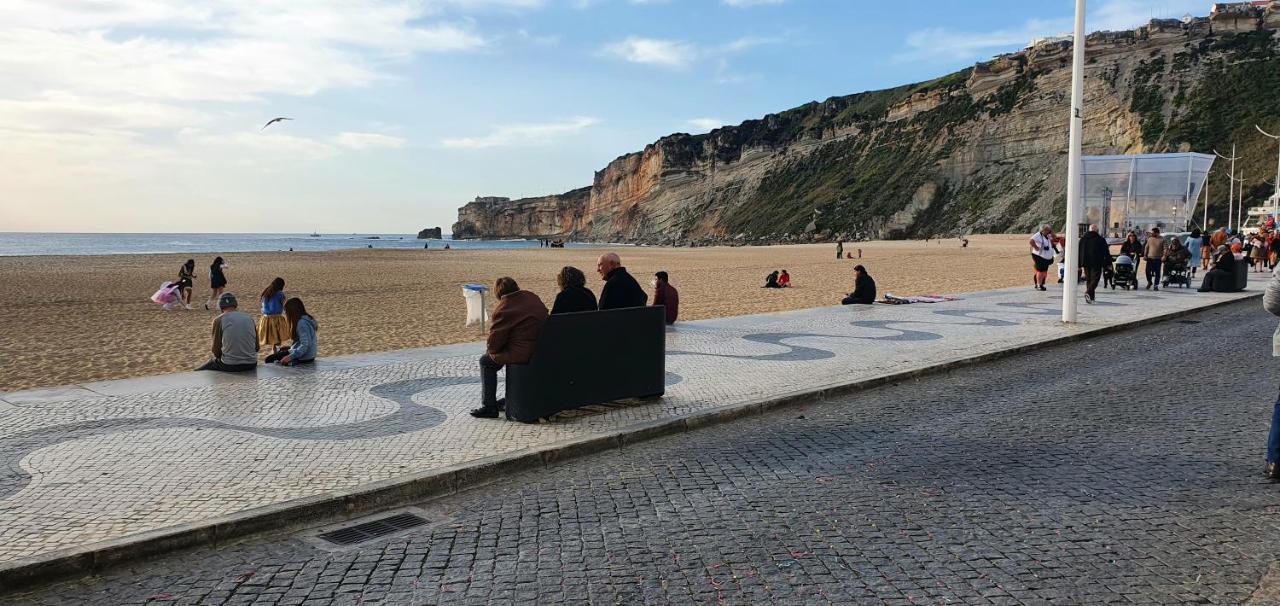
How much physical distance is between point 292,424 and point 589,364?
8.33ft

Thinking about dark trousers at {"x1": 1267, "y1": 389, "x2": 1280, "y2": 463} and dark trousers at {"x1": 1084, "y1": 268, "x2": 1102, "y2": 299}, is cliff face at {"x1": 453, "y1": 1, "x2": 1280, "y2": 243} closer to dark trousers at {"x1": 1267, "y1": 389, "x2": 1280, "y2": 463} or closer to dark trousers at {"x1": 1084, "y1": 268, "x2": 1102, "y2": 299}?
dark trousers at {"x1": 1084, "y1": 268, "x2": 1102, "y2": 299}

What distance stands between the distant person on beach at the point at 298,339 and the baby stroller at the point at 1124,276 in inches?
794

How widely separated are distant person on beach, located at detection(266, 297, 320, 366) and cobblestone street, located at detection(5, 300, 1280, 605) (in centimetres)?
558

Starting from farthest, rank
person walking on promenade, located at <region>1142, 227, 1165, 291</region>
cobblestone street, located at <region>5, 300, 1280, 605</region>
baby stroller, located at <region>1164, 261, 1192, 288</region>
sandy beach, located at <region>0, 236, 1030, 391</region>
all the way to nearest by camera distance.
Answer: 1. baby stroller, located at <region>1164, 261, 1192, 288</region>
2. person walking on promenade, located at <region>1142, 227, 1165, 291</region>
3. sandy beach, located at <region>0, 236, 1030, 391</region>
4. cobblestone street, located at <region>5, 300, 1280, 605</region>

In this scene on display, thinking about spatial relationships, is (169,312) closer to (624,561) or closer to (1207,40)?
(624,561)

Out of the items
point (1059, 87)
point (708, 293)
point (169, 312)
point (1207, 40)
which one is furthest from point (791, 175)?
point (169, 312)

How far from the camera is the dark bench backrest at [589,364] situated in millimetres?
6969

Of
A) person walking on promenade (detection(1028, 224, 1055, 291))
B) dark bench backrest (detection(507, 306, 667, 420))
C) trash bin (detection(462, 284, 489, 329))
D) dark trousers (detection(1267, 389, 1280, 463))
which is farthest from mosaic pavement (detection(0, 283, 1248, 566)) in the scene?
person walking on promenade (detection(1028, 224, 1055, 291))

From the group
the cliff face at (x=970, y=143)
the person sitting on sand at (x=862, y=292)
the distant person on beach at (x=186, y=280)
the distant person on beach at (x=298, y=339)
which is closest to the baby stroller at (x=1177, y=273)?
the person sitting on sand at (x=862, y=292)

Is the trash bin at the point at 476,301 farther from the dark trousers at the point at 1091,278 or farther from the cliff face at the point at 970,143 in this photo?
the cliff face at the point at 970,143

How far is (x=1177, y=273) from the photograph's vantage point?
22766 mm

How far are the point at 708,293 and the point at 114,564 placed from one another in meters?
20.8

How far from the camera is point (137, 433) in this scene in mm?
6598

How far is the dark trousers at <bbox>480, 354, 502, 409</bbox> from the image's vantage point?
7117mm
